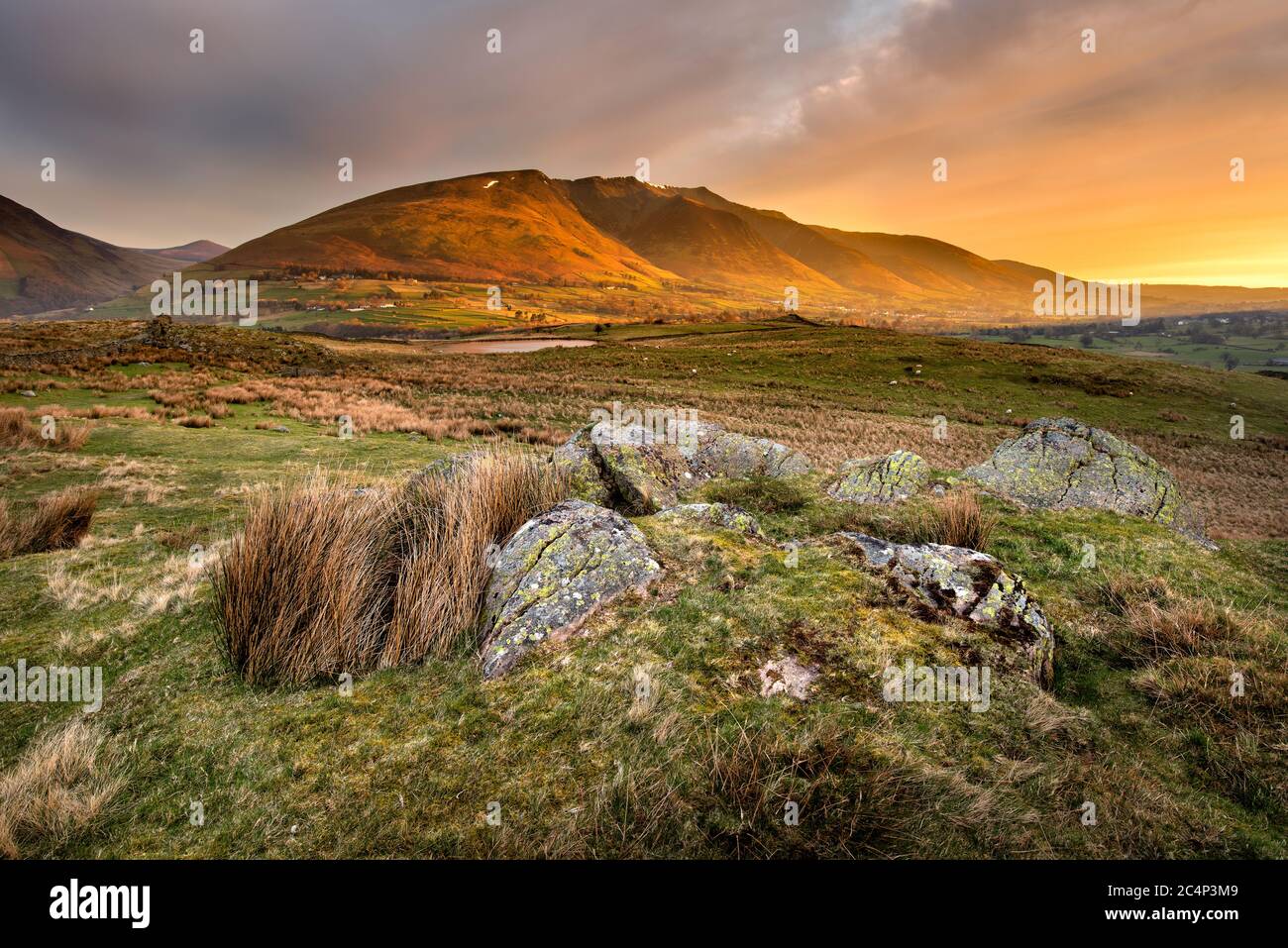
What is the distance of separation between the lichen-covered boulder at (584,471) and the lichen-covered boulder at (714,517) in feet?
4.46

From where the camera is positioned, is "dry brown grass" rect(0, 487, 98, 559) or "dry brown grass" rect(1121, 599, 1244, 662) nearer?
"dry brown grass" rect(1121, 599, 1244, 662)

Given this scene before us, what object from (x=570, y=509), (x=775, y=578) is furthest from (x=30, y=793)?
(x=775, y=578)

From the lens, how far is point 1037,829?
2.69 metres

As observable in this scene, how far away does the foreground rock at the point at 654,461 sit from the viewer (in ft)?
27.3

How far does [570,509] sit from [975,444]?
30.7 meters

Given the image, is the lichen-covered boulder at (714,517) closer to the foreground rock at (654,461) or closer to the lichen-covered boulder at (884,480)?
the foreground rock at (654,461)

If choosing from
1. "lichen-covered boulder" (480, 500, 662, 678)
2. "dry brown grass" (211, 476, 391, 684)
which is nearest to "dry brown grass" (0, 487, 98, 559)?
"dry brown grass" (211, 476, 391, 684)

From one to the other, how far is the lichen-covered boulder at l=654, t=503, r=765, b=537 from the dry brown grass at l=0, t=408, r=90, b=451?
55.2 feet

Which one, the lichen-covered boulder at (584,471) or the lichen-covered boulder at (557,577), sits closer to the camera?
the lichen-covered boulder at (557,577)

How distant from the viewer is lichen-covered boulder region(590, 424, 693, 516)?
832 centimetres

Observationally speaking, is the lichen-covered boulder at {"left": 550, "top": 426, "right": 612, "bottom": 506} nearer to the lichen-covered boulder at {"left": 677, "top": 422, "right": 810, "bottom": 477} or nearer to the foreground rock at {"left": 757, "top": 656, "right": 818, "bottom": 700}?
the lichen-covered boulder at {"left": 677, "top": 422, "right": 810, "bottom": 477}

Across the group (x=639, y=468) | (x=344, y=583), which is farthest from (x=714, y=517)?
(x=344, y=583)

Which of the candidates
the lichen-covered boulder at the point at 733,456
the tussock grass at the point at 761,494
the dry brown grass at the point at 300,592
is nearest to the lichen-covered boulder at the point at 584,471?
the tussock grass at the point at 761,494
